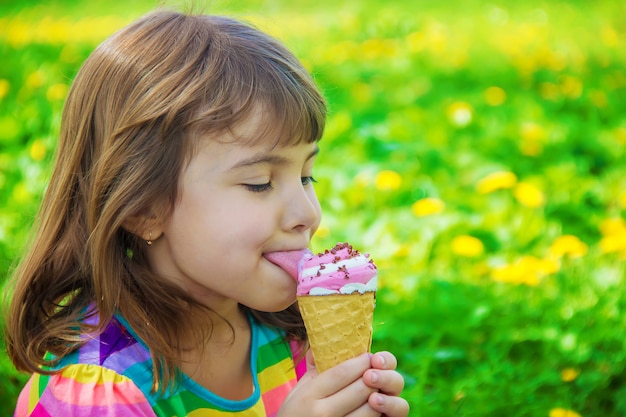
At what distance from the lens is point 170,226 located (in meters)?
1.64

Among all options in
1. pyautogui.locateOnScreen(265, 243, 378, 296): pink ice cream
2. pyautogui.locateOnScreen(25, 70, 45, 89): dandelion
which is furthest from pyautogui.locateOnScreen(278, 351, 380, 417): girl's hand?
pyautogui.locateOnScreen(25, 70, 45, 89): dandelion

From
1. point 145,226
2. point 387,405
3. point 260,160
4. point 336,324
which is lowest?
point 387,405

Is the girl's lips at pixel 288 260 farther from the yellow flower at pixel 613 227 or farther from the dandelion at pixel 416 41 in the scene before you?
the dandelion at pixel 416 41

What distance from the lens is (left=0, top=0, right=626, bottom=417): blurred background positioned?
2.32m

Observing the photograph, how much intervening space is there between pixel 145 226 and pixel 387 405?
2.02ft

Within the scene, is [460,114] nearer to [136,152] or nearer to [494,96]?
[494,96]

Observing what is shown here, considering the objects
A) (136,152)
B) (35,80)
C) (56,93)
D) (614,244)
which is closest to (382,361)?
(136,152)

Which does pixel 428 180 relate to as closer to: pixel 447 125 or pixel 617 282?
pixel 447 125

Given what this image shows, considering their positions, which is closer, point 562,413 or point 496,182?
point 562,413

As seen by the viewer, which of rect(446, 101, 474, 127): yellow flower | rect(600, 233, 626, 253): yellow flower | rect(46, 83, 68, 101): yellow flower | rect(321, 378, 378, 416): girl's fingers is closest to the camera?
rect(321, 378, 378, 416): girl's fingers

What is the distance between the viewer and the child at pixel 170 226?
5.12ft

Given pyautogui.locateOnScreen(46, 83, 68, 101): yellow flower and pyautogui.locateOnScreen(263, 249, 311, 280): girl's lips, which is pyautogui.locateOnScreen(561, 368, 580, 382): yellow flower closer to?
pyautogui.locateOnScreen(263, 249, 311, 280): girl's lips

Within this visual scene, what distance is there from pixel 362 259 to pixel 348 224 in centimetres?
161

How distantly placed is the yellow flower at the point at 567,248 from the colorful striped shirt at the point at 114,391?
1391 millimetres
